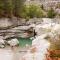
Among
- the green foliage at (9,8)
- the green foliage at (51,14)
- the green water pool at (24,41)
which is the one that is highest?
the green foliage at (9,8)

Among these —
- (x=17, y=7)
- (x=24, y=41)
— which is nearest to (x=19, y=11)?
(x=17, y=7)

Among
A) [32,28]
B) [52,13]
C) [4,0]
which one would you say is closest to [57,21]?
[52,13]

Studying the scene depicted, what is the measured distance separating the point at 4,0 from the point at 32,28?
33 centimetres

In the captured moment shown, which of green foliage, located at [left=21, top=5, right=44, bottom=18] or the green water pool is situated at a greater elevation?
green foliage, located at [left=21, top=5, right=44, bottom=18]

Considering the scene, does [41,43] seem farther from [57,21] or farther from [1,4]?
[1,4]

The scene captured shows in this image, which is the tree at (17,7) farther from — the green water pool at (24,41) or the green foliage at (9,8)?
the green water pool at (24,41)

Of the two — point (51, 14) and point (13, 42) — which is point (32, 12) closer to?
point (51, 14)

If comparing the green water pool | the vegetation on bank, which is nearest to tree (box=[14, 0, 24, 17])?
the vegetation on bank

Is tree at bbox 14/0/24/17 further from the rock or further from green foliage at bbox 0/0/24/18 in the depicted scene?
the rock

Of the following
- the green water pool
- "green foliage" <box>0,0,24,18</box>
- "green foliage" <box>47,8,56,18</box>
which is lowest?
the green water pool

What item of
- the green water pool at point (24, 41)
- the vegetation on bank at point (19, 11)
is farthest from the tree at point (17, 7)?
the green water pool at point (24, 41)

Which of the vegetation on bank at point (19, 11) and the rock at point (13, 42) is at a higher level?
the vegetation on bank at point (19, 11)

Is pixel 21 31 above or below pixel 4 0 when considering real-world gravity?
below

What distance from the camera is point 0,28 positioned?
2084 millimetres
